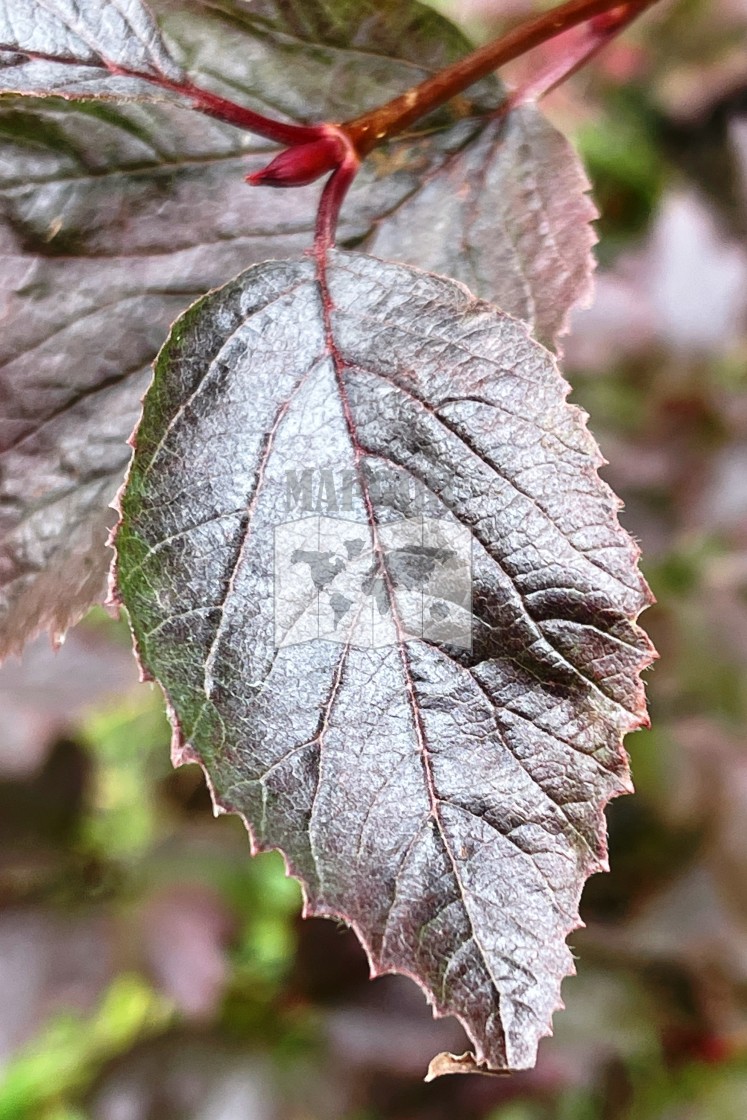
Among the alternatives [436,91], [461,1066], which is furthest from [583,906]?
[436,91]

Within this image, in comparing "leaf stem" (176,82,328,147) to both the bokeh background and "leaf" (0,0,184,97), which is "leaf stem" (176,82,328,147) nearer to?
"leaf" (0,0,184,97)

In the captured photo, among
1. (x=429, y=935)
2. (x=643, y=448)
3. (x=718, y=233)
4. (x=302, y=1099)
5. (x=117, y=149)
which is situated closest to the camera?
(x=429, y=935)

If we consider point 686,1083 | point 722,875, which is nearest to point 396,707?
point 722,875

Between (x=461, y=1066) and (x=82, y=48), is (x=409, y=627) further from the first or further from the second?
(x=82, y=48)

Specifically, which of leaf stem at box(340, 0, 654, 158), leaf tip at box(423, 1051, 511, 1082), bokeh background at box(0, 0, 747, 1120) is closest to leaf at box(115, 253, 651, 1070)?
leaf tip at box(423, 1051, 511, 1082)

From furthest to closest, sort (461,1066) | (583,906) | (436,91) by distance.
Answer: (583,906) < (436,91) < (461,1066)

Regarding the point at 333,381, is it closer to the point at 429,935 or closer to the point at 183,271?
the point at 183,271
